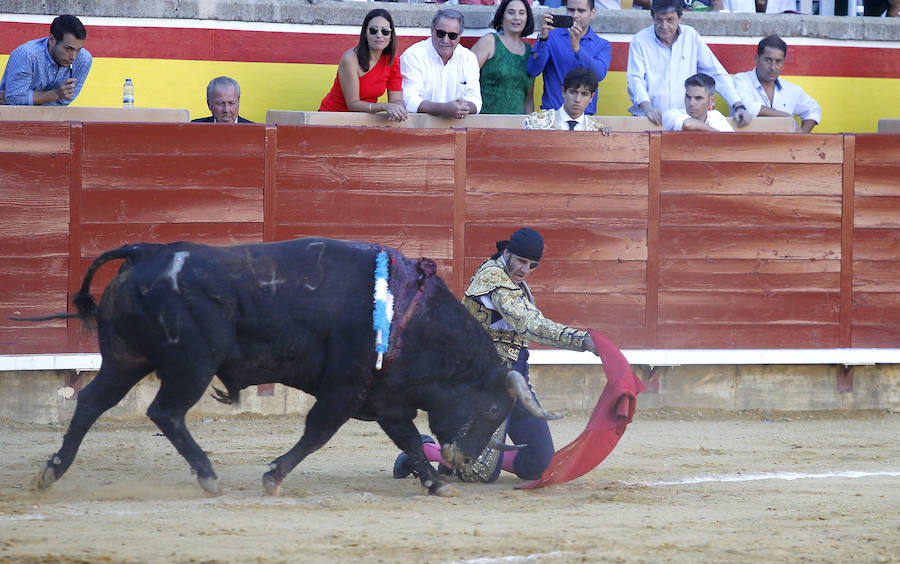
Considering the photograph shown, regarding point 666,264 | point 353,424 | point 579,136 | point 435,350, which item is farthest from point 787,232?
point 435,350

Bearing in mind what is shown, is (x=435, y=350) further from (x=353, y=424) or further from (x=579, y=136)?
(x=579, y=136)

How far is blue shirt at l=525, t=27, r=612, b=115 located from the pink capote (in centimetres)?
317

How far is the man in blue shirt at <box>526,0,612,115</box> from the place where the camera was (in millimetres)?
8211

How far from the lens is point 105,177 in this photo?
709cm

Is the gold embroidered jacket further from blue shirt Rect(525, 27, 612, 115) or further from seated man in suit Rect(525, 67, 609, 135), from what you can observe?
blue shirt Rect(525, 27, 612, 115)

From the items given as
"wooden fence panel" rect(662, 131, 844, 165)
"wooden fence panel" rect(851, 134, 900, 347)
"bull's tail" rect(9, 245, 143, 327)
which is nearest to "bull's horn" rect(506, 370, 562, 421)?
"bull's tail" rect(9, 245, 143, 327)

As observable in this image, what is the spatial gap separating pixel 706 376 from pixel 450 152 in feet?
6.93

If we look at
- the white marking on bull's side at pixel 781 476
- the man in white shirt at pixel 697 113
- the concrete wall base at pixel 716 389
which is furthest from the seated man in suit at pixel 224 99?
the white marking on bull's side at pixel 781 476

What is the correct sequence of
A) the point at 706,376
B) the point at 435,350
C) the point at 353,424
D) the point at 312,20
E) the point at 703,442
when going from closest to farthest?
1. the point at 435,350
2. the point at 703,442
3. the point at 353,424
4. the point at 706,376
5. the point at 312,20

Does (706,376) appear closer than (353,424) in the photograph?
No

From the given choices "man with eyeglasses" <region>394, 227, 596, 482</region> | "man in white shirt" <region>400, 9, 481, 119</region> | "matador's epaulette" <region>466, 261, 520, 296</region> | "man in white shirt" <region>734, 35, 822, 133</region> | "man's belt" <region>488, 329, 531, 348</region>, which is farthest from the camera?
"man in white shirt" <region>734, 35, 822, 133</region>

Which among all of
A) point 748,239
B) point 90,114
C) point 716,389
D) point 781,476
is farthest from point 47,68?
point 781,476

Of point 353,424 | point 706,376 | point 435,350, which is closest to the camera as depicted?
point 435,350

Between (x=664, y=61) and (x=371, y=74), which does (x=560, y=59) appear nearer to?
(x=664, y=61)
